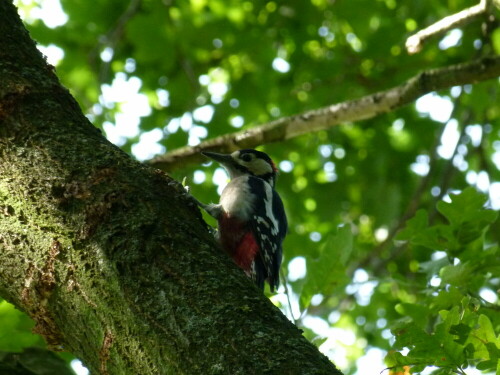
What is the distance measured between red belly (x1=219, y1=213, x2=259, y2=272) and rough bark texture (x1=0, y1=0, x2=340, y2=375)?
5.24ft

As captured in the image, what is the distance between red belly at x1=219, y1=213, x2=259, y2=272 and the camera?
3.93 meters

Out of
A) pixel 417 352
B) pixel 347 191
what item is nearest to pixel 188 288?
pixel 417 352

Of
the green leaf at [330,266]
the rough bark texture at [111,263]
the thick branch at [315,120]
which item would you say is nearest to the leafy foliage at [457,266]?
the green leaf at [330,266]

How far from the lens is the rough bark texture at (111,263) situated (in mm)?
1680

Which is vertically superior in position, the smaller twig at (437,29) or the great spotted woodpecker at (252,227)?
the smaller twig at (437,29)

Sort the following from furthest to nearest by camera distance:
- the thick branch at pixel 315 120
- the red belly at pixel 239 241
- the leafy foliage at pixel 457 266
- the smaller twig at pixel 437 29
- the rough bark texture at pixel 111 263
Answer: the red belly at pixel 239 241 → the thick branch at pixel 315 120 → the smaller twig at pixel 437 29 → the leafy foliage at pixel 457 266 → the rough bark texture at pixel 111 263

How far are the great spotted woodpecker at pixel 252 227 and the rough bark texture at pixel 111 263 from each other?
4.90ft

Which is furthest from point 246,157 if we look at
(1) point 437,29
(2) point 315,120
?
(1) point 437,29

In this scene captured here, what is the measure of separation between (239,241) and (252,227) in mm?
123

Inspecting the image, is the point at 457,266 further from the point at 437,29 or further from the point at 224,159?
the point at 224,159

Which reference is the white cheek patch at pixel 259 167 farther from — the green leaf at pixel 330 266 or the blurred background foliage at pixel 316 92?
the green leaf at pixel 330 266

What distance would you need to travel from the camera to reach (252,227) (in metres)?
4.04

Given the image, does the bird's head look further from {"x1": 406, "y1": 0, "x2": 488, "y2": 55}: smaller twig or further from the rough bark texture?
the rough bark texture

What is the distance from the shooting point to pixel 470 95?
220 inches
